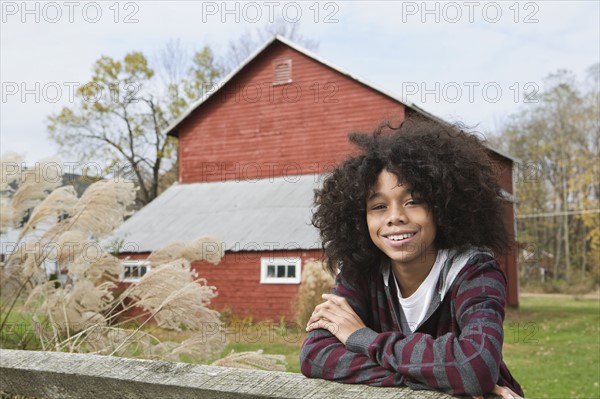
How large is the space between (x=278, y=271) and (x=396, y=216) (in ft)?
49.7

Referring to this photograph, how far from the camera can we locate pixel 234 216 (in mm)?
17891

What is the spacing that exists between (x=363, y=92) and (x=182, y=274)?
14.7 meters

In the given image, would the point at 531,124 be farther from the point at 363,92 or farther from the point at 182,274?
the point at 182,274

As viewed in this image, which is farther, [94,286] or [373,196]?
[94,286]

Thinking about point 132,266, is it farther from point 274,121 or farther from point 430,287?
point 274,121

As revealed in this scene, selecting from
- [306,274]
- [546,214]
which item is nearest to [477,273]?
[306,274]

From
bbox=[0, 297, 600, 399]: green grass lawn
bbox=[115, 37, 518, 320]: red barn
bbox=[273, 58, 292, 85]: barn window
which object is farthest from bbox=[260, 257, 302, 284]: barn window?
bbox=[273, 58, 292, 85]: barn window

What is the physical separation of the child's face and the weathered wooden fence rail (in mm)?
434

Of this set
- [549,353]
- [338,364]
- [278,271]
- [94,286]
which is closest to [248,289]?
[278,271]

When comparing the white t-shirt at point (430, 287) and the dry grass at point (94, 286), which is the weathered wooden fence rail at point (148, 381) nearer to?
the white t-shirt at point (430, 287)

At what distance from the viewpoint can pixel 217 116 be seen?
20.5 metres

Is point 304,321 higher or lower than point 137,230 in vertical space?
lower

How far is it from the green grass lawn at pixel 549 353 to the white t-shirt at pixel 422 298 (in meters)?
3.50

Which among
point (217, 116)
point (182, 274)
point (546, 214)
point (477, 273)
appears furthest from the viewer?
point (546, 214)
